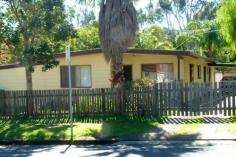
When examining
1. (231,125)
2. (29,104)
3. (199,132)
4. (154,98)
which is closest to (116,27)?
(154,98)

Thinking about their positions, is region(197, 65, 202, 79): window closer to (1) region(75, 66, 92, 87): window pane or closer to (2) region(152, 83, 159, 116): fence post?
(1) region(75, 66, 92, 87): window pane

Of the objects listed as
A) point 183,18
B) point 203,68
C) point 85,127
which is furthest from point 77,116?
point 183,18

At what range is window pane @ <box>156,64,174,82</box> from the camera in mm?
26016

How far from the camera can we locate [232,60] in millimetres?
57250

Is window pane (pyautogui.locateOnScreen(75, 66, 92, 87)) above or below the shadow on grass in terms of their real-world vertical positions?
above

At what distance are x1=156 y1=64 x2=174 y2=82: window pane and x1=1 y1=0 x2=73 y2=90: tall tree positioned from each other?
21.9 feet

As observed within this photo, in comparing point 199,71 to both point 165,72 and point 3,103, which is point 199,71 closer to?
point 165,72

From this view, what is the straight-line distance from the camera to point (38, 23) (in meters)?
20.9

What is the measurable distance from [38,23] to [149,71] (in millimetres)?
7716

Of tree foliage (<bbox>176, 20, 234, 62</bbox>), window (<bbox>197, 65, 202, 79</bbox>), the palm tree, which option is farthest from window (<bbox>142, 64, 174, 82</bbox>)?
tree foliage (<bbox>176, 20, 234, 62</bbox>)

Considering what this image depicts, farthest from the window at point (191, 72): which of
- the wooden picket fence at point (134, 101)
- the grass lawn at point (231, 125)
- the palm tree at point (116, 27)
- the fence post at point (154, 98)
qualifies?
the grass lawn at point (231, 125)

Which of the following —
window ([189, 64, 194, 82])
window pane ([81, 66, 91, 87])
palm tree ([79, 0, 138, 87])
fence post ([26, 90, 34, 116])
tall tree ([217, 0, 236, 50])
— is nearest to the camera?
palm tree ([79, 0, 138, 87])

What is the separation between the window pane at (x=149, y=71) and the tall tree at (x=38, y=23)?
616 centimetres

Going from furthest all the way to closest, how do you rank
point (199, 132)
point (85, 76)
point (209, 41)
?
point (209, 41)
point (85, 76)
point (199, 132)
